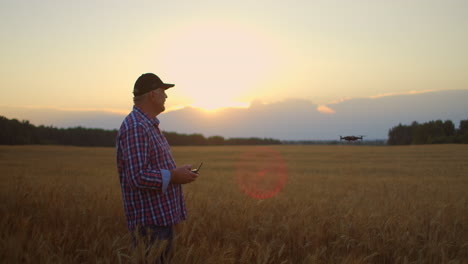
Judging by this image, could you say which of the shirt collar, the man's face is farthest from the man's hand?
the man's face

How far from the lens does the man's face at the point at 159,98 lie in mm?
3010

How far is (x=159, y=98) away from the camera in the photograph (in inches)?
119

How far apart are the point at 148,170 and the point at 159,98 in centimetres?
66

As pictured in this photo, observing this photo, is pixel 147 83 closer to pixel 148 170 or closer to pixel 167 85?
pixel 167 85

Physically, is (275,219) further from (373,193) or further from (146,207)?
(373,193)

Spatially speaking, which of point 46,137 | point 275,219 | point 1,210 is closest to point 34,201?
point 1,210

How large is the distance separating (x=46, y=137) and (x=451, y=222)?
5977 cm

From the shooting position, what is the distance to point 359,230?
16.3ft

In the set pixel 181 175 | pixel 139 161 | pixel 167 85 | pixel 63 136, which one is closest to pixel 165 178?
pixel 181 175

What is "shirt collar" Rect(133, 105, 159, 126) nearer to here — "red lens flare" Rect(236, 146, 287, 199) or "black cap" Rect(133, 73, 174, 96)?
"black cap" Rect(133, 73, 174, 96)

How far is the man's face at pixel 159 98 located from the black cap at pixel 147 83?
0.15 ft

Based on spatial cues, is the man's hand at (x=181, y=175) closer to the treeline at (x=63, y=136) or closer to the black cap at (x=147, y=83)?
the black cap at (x=147, y=83)

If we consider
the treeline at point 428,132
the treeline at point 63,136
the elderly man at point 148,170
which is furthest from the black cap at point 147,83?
the treeline at point 63,136

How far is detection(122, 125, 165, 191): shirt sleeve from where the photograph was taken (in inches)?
109
